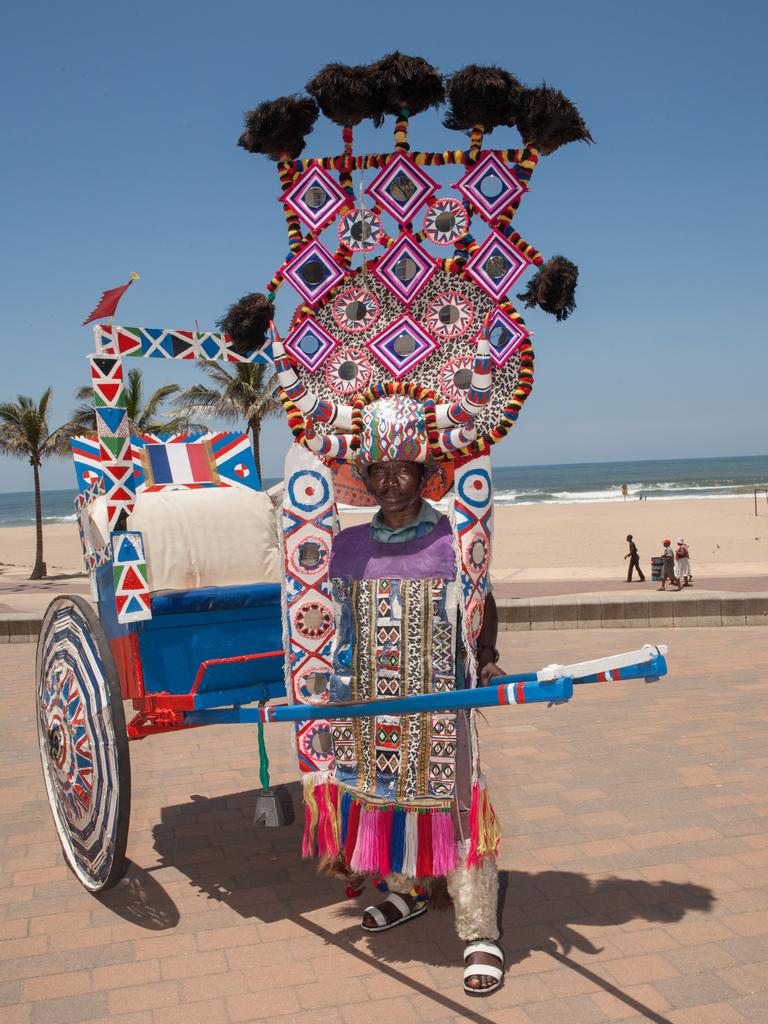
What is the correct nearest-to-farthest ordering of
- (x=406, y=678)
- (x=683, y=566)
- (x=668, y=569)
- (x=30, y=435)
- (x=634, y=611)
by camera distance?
(x=406, y=678) → (x=634, y=611) → (x=668, y=569) → (x=683, y=566) → (x=30, y=435)

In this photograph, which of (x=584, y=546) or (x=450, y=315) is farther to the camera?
(x=584, y=546)

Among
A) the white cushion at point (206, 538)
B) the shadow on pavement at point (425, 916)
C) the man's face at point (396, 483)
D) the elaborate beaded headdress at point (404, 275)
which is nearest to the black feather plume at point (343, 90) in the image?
the elaborate beaded headdress at point (404, 275)

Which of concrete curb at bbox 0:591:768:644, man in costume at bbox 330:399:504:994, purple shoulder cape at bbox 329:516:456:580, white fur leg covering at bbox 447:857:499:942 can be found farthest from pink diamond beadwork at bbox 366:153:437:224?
concrete curb at bbox 0:591:768:644

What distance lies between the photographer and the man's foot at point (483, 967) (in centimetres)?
332

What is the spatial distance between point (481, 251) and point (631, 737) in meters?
4.21

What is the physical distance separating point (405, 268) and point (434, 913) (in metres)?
2.85

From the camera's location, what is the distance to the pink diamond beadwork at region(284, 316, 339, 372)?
3.89 meters

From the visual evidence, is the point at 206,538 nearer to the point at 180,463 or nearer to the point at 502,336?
the point at 180,463

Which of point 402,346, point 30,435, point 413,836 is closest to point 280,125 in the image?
point 402,346

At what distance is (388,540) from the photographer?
3646 mm

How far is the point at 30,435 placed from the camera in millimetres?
25828

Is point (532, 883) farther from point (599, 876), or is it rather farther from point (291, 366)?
point (291, 366)

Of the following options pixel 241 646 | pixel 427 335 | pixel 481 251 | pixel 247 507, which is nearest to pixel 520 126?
pixel 481 251

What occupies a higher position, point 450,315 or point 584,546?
point 450,315
